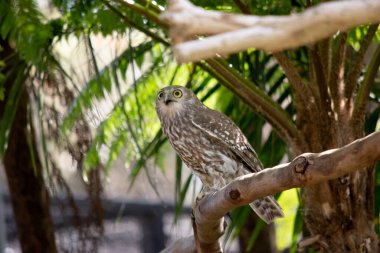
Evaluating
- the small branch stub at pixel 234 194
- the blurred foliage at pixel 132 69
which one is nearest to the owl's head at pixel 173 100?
the blurred foliage at pixel 132 69

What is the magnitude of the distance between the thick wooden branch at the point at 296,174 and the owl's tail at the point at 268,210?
69 centimetres

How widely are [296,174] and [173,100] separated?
88.2 inches

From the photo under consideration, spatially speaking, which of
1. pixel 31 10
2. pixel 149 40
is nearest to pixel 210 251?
pixel 31 10

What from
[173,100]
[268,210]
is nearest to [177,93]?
[173,100]

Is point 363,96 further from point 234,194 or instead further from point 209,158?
point 234,194

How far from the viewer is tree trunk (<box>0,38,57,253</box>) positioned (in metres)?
5.79

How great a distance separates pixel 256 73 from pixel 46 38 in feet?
4.23

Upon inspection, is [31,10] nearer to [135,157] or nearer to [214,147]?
[214,147]

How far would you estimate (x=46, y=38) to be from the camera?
4.48 metres

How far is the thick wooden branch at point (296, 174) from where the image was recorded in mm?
2506

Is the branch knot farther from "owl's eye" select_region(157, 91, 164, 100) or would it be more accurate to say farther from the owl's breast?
"owl's eye" select_region(157, 91, 164, 100)

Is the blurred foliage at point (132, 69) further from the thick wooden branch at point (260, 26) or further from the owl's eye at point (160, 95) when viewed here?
the thick wooden branch at point (260, 26)

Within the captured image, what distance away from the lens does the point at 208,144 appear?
466 centimetres

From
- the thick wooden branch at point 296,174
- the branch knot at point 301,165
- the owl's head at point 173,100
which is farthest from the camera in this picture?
the owl's head at point 173,100
